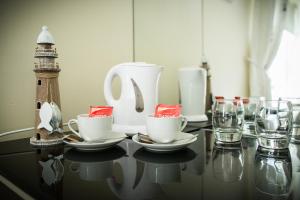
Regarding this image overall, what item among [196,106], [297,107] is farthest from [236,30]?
[297,107]

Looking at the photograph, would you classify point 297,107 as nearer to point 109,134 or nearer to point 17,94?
point 109,134

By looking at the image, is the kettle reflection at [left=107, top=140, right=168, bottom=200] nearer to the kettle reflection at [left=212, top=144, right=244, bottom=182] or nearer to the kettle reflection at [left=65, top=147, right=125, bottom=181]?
the kettle reflection at [left=65, top=147, right=125, bottom=181]

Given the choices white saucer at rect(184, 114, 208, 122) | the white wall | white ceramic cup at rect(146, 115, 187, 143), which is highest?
the white wall

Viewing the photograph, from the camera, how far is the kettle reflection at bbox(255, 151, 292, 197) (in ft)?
1.16

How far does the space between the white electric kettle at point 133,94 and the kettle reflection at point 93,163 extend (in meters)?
0.17

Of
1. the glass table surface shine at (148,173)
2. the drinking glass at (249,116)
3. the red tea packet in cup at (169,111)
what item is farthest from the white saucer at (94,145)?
the drinking glass at (249,116)

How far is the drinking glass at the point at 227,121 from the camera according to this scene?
68 centimetres

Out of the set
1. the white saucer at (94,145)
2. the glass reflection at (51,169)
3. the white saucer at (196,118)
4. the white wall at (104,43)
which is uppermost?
the white wall at (104,43)

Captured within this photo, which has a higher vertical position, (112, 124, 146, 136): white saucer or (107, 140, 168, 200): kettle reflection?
(112, 124, 146, 136): white saucer

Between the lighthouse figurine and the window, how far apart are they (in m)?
1.14

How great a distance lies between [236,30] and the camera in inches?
57.6

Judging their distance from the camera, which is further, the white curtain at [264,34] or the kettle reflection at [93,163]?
the white curtain at [264,34]

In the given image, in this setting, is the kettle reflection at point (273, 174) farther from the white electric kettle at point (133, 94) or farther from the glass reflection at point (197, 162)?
the white electric kettle at point (133, 94)

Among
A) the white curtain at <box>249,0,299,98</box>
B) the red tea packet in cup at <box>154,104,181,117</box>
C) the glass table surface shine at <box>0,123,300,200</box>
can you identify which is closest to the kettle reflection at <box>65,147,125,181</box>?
the glass table surface shine at <box>0,123,300,200</box>
